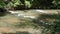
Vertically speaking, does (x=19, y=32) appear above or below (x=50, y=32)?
below

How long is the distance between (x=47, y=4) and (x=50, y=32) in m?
9.25

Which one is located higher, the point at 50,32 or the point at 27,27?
the point at 50,32

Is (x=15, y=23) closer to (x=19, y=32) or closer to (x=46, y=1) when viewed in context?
(x=19, y=32)

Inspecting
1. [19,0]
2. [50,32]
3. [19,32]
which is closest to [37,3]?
[19,0]

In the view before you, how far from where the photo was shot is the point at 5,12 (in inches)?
509

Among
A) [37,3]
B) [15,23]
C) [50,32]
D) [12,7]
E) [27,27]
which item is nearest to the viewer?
[50,32]

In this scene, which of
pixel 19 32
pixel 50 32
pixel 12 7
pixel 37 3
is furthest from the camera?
pixel 37 3

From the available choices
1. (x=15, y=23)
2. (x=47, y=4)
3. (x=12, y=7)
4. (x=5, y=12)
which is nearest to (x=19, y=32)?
(x=15, y=23)

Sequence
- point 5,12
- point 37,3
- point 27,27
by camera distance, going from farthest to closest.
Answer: point 37,3, point 5,12, point 27,27

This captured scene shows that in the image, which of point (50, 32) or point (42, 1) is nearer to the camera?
point (50, 32)

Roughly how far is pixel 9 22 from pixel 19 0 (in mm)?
4095

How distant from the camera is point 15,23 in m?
9.91

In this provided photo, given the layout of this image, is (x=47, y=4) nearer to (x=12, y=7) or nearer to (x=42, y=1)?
(x=42, y=1)

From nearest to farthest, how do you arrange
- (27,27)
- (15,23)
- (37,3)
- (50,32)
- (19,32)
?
(50,32), (19,32), (27,27), (15,23), (37,3)
